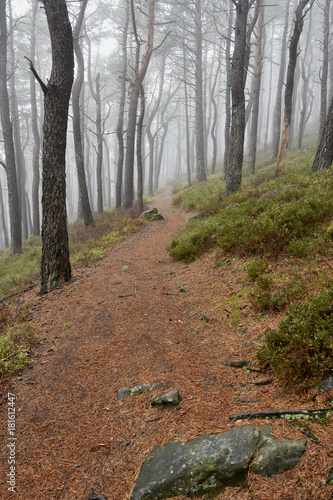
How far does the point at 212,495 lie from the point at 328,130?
386 inches

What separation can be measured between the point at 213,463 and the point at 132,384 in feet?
5.23

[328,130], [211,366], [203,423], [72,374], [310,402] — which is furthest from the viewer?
[328,130]

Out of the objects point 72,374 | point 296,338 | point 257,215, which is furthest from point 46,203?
point 296,338

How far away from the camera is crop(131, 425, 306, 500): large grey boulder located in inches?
81.5

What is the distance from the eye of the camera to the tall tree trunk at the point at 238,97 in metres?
10.5

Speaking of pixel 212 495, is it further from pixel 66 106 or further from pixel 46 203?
pixel 66 106

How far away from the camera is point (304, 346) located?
2865 mm

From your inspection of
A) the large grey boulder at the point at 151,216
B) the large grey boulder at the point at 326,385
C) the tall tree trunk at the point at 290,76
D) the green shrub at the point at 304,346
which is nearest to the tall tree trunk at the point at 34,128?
the large grey boulder at the point at 151,216

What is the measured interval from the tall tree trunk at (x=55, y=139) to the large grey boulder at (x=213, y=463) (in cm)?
554

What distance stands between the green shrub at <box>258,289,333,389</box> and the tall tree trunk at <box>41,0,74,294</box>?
5491mm

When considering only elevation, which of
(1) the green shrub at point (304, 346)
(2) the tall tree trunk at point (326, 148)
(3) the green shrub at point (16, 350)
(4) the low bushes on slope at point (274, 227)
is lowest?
(3) the green shrub at point (16, 350)

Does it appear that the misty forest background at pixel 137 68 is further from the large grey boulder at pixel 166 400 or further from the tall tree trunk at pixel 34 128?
the large grey boulder at pixel 166 400

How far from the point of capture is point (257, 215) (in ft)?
23.0

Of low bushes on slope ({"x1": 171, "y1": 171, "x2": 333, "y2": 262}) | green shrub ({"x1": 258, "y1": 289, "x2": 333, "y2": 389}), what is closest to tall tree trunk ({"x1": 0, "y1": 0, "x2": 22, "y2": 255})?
low bushes on slope ({"x1": 171, "y1": 171, "x2": 333, "y2": 262})
